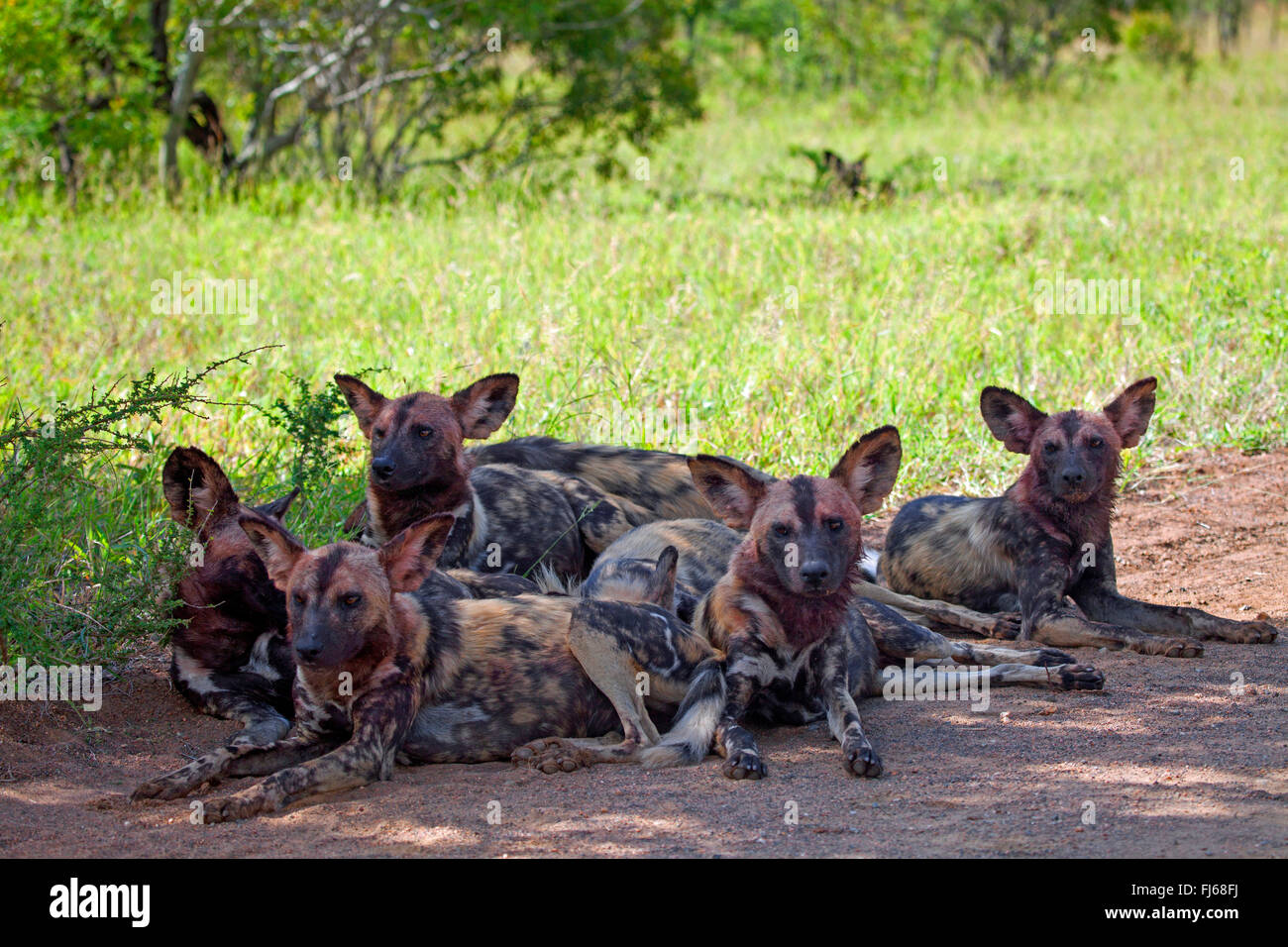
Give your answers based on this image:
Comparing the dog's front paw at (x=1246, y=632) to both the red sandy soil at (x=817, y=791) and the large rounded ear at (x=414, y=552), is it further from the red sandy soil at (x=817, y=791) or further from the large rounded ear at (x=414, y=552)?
the large rounded ear at (x=414, y=552)

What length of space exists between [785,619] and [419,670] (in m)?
1.02

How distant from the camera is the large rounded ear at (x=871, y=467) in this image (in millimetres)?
3994

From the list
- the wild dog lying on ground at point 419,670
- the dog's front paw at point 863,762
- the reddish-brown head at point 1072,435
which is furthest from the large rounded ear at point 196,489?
the reddish-brown head at point 1072,435

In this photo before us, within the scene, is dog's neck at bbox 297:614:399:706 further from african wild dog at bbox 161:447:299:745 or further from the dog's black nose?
the dog's black nose

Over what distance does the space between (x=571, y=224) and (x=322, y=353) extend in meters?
3.20

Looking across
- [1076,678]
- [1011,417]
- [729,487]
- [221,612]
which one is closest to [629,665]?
[729,487]

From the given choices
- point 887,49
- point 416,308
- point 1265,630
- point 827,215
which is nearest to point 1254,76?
point 887,49

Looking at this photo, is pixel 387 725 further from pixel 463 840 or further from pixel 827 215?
pixel 827 215

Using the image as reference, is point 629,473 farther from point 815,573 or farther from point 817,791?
point 817,791

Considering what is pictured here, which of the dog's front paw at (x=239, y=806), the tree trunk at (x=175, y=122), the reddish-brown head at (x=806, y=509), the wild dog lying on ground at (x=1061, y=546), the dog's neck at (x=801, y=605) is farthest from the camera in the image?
the tree trunk at (x=175, y=122)

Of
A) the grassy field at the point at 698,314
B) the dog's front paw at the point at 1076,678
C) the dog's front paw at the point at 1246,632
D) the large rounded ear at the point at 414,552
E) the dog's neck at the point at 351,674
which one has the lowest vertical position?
the dog's front paw at the point at 1076,678

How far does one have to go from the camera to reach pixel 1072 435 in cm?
485

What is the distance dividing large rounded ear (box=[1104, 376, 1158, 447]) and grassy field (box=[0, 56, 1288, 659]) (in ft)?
4.32

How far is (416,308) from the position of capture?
789 centimetres
